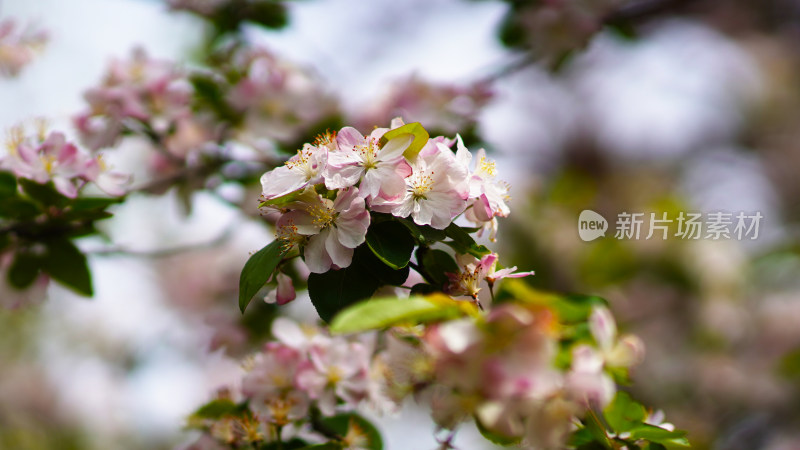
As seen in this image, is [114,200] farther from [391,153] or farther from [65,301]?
[65,301]

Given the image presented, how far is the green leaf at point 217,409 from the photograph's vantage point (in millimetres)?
1066

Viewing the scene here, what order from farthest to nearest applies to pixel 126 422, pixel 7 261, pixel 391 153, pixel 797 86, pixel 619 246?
pixel 797 86 < pixel 126 422 < pixel 619 246 < pixel 7 261 < pixel 391 153

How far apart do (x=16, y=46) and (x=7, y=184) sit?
2.78ft

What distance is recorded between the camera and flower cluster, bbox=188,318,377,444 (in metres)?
1.00

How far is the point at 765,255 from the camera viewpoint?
10.5ft

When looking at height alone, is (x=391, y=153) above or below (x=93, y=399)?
below

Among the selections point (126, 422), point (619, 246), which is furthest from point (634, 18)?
point (126, 422)

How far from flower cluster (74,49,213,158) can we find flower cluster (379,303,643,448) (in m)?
1.23

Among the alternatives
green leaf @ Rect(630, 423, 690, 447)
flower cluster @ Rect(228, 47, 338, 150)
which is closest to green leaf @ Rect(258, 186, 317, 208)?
green leaf @ Rect(630, 423, 690, 447)

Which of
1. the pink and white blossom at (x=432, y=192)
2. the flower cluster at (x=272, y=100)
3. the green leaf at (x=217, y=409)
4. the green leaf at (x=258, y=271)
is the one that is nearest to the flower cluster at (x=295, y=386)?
the green leaf at (x=217, y=409)

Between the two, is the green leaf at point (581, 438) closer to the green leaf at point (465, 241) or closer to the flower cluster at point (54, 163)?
the green leaf at point (465, 241)

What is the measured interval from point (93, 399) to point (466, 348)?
3.92 metres

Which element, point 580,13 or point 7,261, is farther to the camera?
point 580,13

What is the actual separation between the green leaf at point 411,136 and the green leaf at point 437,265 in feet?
0.45
